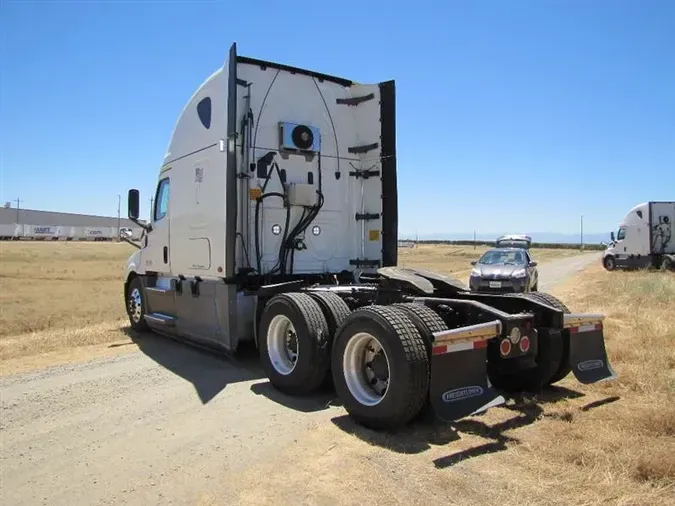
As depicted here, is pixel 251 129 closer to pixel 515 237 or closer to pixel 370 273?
pixel 370 273

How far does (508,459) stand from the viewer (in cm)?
407

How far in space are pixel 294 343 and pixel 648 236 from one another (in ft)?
94.3

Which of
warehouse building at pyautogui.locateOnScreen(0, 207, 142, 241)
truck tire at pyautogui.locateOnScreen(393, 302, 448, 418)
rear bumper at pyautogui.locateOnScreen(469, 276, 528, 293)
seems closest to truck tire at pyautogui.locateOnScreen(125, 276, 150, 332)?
truck tire at pyautogui.locateOnScreen(393, 302, 448, 418)

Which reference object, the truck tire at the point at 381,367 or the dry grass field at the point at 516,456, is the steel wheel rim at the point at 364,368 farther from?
the dry grass field at the point at 516,456

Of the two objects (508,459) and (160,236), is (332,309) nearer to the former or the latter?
(508,459)

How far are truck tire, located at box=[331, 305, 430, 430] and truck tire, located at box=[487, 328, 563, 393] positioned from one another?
928mm

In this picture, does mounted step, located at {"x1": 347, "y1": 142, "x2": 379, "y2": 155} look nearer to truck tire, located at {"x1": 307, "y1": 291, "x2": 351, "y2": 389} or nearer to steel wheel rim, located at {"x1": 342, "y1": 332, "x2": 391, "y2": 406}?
truck tire, located at {"x1": 307, "y1": 291, "x2": 351, "y2": 389}

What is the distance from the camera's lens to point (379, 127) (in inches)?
333

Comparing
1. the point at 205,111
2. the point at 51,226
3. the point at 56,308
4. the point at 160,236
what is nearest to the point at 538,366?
the point at 205,111

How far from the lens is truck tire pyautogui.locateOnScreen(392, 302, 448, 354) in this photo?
4.70 meters

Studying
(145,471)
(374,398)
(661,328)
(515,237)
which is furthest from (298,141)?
(515,237)

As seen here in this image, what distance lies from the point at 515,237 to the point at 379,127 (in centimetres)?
2401

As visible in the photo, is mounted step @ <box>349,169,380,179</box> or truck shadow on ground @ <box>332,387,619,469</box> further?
mounted step @ <box>349,169,380,179</box>

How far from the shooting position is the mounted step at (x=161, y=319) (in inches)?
342
